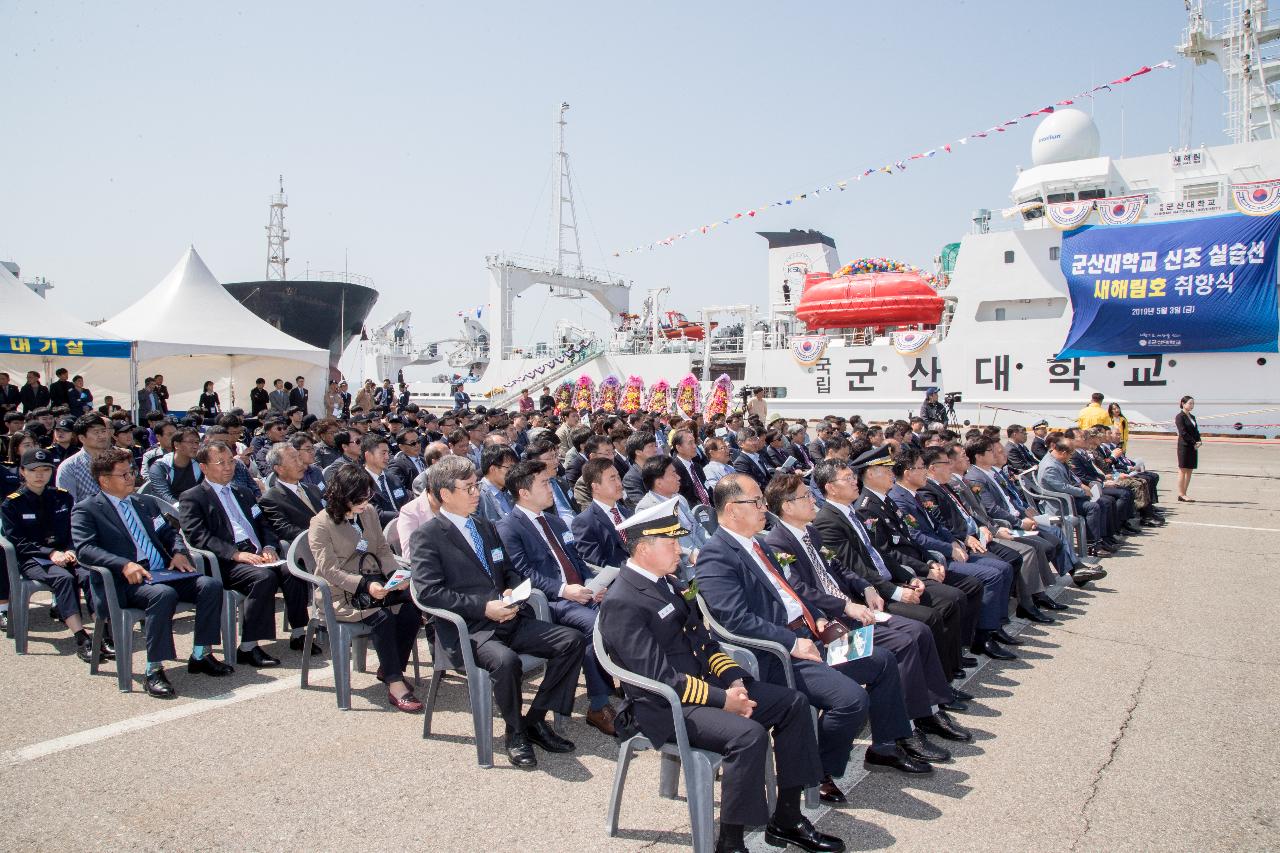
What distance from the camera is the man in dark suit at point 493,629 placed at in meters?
3.66

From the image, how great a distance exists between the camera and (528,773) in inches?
140

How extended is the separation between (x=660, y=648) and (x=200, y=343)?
1500 centimetres

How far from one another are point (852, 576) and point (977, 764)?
3.59 ft

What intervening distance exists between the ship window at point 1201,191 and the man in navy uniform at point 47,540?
25.5m

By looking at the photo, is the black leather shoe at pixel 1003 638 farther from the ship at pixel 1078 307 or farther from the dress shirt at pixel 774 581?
the ship at pixel 1078 307

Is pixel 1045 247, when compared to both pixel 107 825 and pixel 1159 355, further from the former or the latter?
pixel 107 825

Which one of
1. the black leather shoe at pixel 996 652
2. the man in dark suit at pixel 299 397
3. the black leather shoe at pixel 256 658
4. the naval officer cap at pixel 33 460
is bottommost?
the black leather shoe at pixel 996 652

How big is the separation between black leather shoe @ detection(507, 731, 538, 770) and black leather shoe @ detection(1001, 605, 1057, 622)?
425cm

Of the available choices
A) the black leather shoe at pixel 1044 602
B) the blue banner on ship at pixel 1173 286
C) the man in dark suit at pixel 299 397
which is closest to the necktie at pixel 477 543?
the black leather shoe at pixel 1044 602

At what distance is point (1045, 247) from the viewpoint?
853 inches

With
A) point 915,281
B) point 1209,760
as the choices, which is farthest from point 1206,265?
point 1209,760

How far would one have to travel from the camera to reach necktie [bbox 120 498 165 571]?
187 inches

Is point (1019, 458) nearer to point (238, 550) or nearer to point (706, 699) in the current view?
point (706, 699)

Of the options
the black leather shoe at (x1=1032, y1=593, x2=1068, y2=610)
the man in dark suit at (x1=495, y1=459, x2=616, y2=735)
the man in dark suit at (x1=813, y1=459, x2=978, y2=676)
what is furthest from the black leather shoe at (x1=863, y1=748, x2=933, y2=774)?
the black leather shoe at (x1=1032, y1=593, x2=1068, y2=610)
